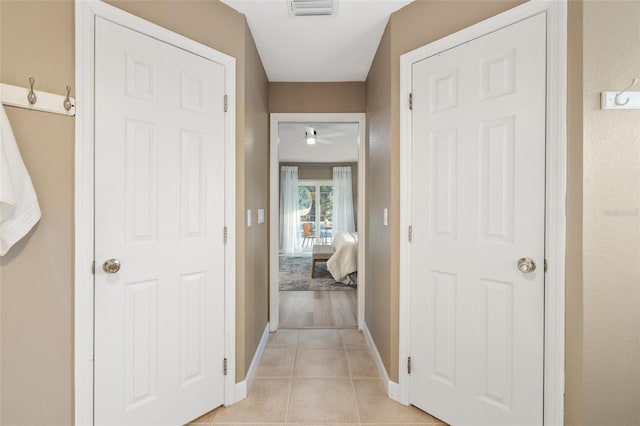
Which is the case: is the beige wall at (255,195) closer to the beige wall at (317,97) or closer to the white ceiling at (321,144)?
the beige wall at (317,97)

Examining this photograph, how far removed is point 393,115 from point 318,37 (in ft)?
2.94

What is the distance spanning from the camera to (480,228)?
1454 millimetres

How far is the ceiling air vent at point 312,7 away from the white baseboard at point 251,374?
240 centimetres

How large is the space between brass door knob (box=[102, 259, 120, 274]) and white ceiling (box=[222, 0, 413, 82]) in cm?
162

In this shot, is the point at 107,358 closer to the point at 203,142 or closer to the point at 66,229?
the point at 66,229

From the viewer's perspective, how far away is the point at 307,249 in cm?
787

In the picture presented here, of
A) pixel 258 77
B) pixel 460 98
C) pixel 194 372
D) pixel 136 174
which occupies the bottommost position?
pixel 194 372

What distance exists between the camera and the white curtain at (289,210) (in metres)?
7.66

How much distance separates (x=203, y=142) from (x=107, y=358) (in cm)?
118

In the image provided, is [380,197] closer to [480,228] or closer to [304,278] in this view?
[480,228]

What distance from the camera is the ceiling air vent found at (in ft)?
5.50

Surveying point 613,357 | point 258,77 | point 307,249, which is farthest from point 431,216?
point 307,249

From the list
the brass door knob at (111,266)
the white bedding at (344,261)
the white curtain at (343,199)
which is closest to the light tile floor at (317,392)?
the brass door knob at (111,266)

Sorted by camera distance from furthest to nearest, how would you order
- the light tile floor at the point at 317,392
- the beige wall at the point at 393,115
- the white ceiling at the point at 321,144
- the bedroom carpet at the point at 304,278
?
1. the white ceiling at the point at 321,144
2. the bedroom carpet at the point at 304,278
3. the light tile floor at the point at 317,392
4. the beige wall at the point at 393,115
